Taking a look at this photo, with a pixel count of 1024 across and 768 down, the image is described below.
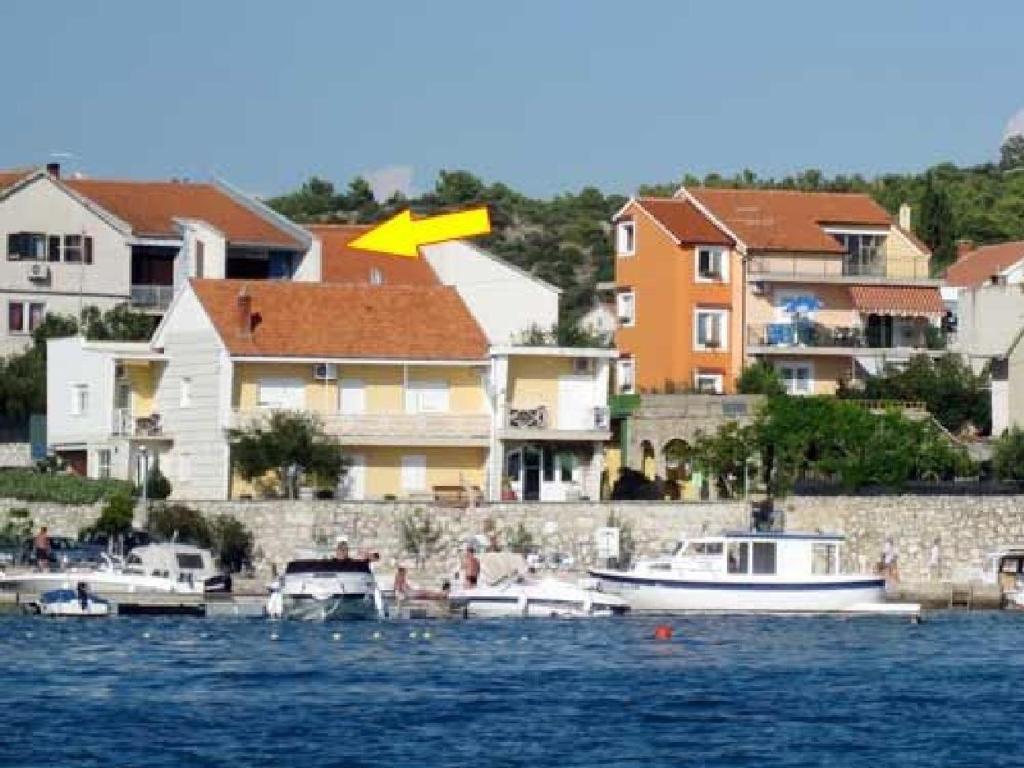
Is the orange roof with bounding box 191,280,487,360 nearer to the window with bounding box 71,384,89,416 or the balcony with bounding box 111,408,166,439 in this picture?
the balcony with bounding box 111,408,166,439

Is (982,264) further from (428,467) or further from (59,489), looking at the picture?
(59,489)

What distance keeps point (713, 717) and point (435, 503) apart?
31715 mm

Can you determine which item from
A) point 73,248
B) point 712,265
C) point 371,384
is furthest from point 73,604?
point 712,265

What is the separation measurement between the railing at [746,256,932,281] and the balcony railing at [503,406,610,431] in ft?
43.6

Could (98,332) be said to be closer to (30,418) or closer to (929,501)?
(30,418)

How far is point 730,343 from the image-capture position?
338 ft

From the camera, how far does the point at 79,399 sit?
309ft

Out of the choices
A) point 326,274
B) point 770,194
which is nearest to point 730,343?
point 770,194

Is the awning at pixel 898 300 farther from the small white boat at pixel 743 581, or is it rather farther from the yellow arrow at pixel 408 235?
the small white boat at pixel 743 581

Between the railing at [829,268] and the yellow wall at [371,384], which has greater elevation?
the railing at [829,268]

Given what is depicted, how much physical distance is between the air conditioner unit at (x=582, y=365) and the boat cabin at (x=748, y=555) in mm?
15762

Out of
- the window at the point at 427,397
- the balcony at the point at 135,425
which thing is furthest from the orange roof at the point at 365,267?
the window at the point at 427,397

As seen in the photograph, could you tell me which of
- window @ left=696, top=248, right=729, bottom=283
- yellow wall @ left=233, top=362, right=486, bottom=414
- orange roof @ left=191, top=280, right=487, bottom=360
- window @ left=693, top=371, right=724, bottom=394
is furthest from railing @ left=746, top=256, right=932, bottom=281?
yellow wall @ left=233, top=362, right=486, bottom=414

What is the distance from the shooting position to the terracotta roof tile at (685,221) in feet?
336
